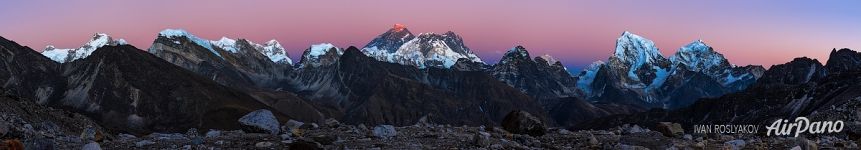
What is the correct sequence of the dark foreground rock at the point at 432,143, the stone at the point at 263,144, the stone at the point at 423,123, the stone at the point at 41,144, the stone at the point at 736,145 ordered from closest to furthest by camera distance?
the stone at the point at 41,144, the stone at the point at 263,144, the dark foreground rock at the point at 432,143, the stone at the point at 736,145, the stone at the point at 423,123

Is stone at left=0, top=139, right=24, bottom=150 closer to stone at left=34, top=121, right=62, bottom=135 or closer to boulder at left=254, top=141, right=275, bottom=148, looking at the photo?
boulder at left=254, top=141, right=275, bottom=148

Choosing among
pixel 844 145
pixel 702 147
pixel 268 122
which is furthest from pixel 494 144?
pixel 844 145

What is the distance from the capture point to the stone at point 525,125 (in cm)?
2972

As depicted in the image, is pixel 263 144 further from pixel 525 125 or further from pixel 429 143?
pixel 525 125

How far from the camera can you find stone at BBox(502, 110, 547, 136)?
29.7m

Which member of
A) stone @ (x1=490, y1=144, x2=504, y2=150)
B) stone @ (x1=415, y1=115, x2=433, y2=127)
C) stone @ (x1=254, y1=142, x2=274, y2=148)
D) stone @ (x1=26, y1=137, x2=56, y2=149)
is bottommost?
stone @ (x1=26, y1=137, x2=56, y2=149)

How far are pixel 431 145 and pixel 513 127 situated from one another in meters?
8.77

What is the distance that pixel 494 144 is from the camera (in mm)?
22812

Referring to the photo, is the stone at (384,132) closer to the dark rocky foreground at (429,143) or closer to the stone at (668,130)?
the dark rocky foreground at (429,143)

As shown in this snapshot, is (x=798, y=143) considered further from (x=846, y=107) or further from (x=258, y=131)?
(x=846, y=107)

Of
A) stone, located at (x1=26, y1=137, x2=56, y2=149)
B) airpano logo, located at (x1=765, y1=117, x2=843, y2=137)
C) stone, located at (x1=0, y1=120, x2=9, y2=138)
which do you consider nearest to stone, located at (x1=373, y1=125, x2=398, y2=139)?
stone, located at (x1=26, y1=137, x2=56, y2=149)

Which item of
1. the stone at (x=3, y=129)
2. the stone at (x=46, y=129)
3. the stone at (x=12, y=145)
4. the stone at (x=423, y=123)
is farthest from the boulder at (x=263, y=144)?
the stone at (x=46, y=129)

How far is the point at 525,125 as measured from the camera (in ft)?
98.6

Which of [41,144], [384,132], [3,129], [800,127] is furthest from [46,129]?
[800,127]
